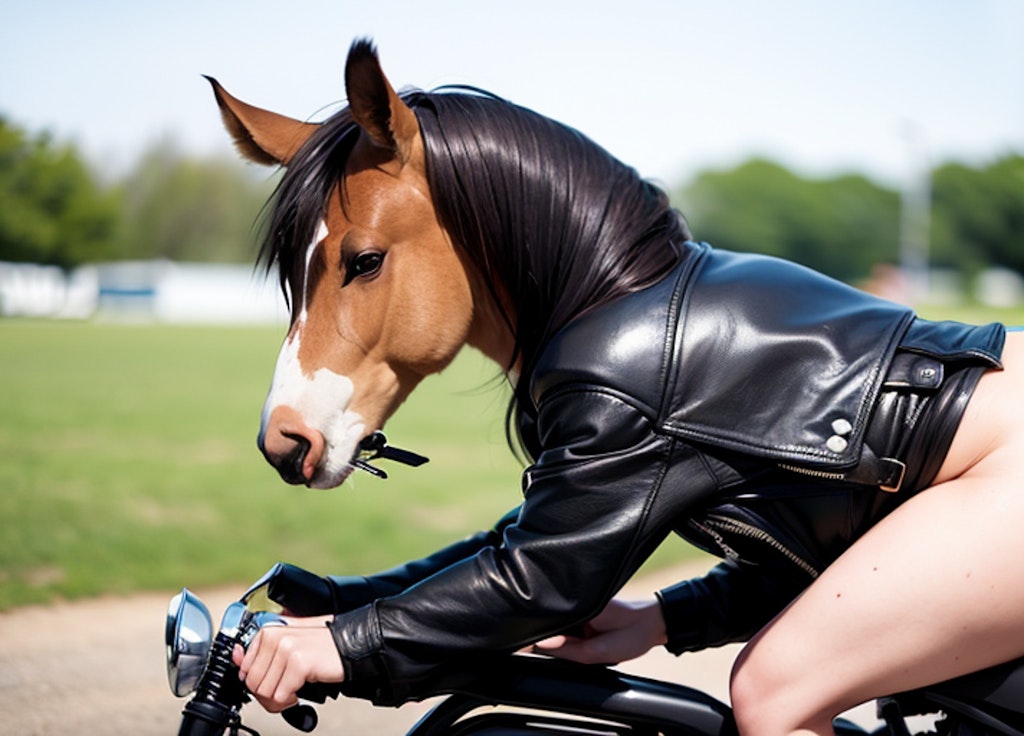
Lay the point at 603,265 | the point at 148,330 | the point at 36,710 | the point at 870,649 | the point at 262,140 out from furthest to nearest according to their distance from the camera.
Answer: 1. the point at 148,330
2. the point at 36,710
3. the point at 262,140
4. the point at 603,265
5. the point at 870,649

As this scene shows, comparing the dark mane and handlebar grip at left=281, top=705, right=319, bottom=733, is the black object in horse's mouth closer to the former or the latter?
the dark mane

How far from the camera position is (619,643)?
7.04ft

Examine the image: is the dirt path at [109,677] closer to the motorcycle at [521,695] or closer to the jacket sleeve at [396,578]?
the jacket sleeve at [396,578]

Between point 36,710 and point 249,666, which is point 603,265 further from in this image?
point 36,710

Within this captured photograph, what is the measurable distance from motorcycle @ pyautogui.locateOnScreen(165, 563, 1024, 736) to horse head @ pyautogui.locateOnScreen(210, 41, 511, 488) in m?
0.26

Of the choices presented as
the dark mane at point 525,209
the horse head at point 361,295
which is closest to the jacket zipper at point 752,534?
the dark mane at point 525,209

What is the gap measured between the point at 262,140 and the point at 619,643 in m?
1.22

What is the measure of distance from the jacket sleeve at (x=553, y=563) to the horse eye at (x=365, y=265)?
1.42 feet

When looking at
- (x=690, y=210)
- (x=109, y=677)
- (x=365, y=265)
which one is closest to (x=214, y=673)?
(x=365, y=265)

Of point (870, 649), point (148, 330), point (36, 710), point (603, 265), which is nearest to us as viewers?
point (870, 649)

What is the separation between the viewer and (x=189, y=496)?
8156 millimetres

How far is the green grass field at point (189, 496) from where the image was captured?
6180 mm

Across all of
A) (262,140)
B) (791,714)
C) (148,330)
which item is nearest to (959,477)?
(791,714)

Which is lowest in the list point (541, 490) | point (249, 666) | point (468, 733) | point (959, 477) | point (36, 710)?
Result: point (36, 710)
